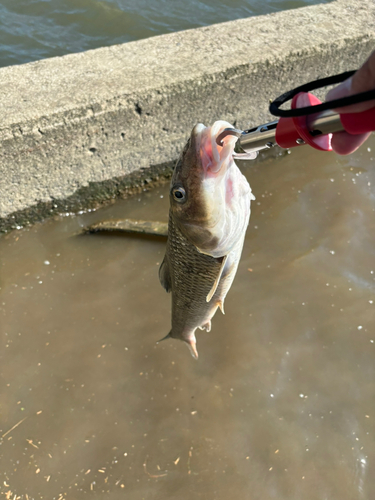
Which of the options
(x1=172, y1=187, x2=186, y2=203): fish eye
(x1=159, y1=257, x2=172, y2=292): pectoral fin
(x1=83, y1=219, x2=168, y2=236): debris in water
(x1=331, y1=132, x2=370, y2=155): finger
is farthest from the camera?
(x1=83, y1=219, x2=168, y2=236): debris in water

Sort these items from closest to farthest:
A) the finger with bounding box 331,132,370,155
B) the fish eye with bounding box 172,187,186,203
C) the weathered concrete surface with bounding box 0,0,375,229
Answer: the finger with bounding box 331,132,370,155 → the fish eye with bounding box 172,187,186,203 → the weathered concrete surface with bounding box 0,0,375,229

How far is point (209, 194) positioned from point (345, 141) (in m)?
0.56

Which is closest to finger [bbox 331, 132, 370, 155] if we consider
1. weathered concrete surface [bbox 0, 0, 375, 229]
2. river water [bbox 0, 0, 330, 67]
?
weathered concrete surface [bbox 0, 0, 375, 229]

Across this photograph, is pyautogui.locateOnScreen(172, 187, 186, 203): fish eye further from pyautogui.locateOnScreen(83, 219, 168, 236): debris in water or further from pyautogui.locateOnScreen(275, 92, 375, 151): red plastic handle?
pyautogui.locateOnScreen(83, 219, 168, 236): debris in water

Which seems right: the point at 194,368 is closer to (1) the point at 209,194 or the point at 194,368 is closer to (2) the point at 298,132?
(1) the point at 209,194

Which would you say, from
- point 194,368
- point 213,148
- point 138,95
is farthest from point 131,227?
point 213,148

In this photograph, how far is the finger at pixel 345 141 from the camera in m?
1.32

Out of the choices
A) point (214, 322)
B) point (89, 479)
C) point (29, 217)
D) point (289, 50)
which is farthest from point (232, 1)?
point (89, 479)

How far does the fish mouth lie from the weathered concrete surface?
6.75ft

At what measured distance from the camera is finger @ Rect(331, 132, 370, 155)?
132cm

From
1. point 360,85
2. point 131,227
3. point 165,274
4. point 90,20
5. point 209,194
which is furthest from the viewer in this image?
point 90,20

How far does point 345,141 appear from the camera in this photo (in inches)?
52.3

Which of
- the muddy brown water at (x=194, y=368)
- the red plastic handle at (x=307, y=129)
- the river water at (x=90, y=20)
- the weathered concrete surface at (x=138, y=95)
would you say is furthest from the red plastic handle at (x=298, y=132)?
the river water at (x=90, y=20)

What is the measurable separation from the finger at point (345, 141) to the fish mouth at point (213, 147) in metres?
0.35
